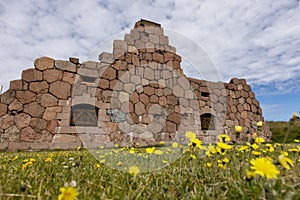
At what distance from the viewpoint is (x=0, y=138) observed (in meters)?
6.04

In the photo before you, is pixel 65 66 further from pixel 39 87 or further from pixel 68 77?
pixel 39 87

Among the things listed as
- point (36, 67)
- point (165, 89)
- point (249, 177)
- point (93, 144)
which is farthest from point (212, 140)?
point (249, 177)

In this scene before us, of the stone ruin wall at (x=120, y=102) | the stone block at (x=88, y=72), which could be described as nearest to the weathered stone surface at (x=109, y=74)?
the stone ruin wall at (x=120, y=102)

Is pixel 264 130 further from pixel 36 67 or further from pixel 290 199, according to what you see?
pixel 290 199

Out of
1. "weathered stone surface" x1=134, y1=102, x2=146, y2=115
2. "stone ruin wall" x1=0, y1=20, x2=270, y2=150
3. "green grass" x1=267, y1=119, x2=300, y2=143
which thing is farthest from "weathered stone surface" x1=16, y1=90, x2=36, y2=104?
"green grass" x1=267, y1=119, x2=300, y2=143

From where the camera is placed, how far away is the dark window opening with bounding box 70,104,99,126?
23.2 ft

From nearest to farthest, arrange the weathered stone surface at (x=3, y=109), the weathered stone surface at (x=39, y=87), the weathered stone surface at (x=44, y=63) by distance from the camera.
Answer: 1. the weathered stone surface at (x=3, y=109)
2. the weathered stone surface at (x=39, y=87)
3. the weathered stone surface at (x=44, y=63)

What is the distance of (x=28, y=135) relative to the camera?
247 inches

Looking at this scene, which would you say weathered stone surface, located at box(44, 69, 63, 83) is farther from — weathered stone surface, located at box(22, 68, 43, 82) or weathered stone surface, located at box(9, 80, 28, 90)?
weathered stone surface, located at box(9, 80, 28, 90)

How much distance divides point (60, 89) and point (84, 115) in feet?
3.70

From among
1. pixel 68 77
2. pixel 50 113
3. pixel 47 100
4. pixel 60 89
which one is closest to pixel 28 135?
pixel 50 113

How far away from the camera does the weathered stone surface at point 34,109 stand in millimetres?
6449

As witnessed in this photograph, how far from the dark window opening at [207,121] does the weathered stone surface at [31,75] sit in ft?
20.9

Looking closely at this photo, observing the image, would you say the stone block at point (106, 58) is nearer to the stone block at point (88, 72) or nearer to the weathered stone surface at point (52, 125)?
the stone block at point (88, 72)
